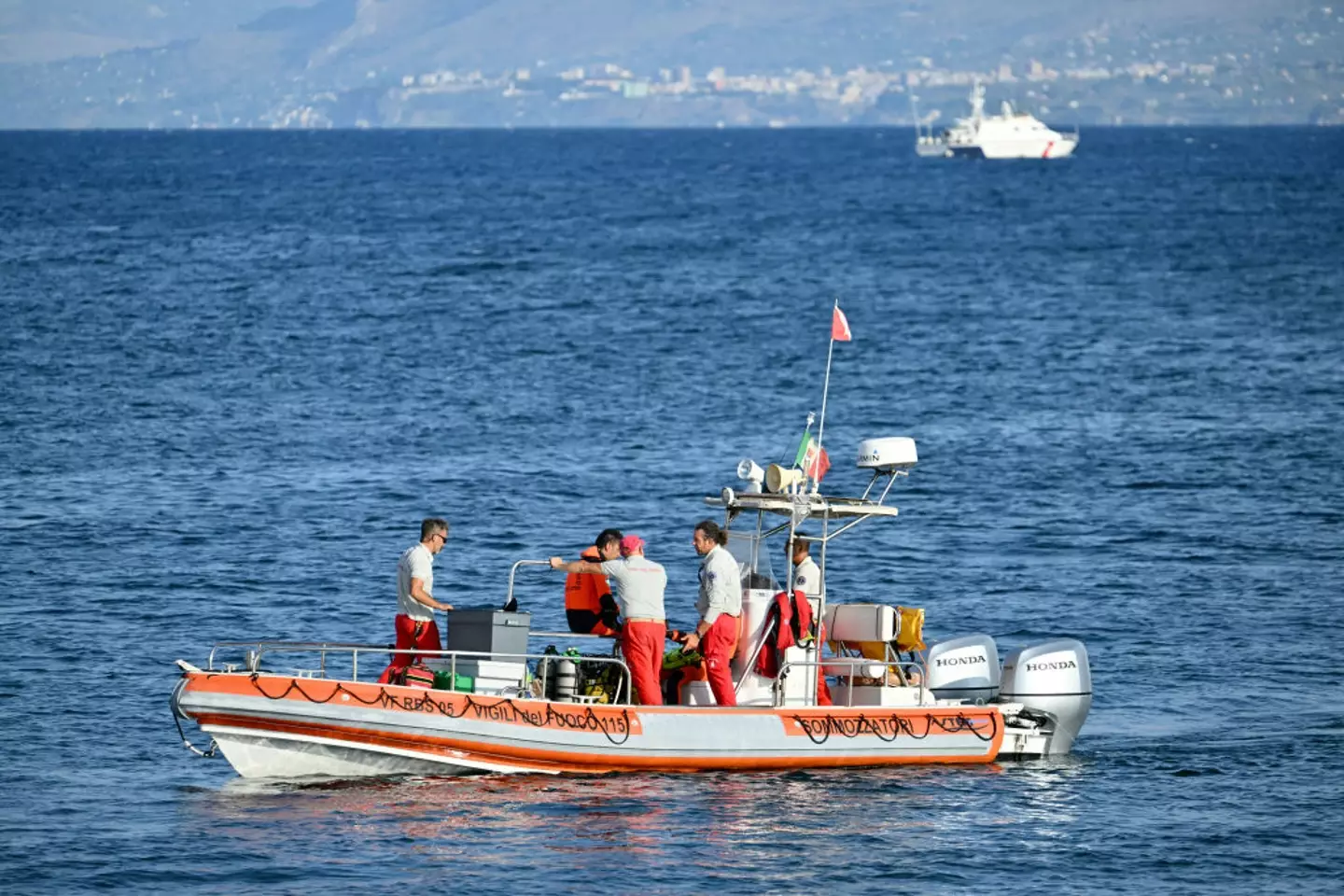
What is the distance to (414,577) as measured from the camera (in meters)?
18.2

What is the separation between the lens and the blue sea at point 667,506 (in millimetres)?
17094

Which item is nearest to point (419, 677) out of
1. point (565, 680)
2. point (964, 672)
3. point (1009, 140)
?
point (565, 680)

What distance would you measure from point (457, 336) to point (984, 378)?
1471 cm

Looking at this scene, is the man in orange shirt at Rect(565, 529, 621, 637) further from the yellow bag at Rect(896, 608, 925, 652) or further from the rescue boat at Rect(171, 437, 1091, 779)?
the yellow bag at Rect(896, 608, 925, 652)

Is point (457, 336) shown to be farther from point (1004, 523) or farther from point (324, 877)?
point (324, 877)

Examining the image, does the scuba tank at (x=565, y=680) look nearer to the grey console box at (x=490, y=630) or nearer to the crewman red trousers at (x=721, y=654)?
the grey console box at (x=490, y=630)

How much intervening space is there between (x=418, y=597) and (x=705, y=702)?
2770 mm

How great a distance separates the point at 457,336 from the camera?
5559 centimetres

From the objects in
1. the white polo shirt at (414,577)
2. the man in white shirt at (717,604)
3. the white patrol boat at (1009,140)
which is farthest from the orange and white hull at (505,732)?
the white patrol boat at (1009,140)

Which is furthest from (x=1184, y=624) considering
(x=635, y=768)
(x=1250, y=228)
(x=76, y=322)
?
(x=1250, y=228)

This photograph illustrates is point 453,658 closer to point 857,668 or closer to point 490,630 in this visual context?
point 490,630

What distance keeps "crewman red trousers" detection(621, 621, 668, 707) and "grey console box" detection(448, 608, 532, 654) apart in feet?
2.88

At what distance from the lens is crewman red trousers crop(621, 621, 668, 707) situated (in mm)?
18375

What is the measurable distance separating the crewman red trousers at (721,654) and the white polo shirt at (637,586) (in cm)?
56
